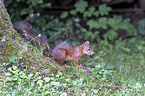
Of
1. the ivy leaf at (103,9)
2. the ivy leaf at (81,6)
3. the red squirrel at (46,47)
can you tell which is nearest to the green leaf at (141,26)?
the ivy leaf at (103,9)

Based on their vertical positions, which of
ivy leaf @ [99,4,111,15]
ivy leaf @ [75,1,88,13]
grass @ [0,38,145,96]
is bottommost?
grass @ [0,38,145,96]

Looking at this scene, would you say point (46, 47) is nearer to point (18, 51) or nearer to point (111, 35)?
point (18, 51)

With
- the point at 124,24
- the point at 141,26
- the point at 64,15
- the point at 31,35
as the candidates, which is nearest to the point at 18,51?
the point at 31,35

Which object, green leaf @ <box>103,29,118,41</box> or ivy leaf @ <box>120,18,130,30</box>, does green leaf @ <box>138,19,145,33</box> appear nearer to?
ivy leaf @ <box>120,18,130,30</box>

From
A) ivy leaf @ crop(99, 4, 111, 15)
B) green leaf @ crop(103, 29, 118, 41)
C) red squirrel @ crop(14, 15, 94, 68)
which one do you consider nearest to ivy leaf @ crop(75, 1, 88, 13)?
ivy leaf @ crop(99, 4, 111, 15)

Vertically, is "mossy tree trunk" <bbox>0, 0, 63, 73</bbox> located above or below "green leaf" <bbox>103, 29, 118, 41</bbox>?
below

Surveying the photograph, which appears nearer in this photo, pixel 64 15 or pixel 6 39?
pixel 6 39

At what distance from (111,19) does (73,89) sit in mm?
3872

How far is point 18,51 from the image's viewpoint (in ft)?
8.79

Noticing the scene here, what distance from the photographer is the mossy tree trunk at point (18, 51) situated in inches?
104

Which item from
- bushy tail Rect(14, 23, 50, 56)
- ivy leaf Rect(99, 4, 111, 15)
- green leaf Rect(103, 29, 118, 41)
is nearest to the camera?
bushy tail Rect(14, 23, 50, 56)

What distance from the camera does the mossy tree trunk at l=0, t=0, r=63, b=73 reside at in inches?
104

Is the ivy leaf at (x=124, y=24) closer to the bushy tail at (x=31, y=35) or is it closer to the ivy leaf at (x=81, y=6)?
Result: the ivy leaf at (x=81, y=6)

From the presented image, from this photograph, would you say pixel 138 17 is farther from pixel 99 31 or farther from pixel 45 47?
pixel 45 47
